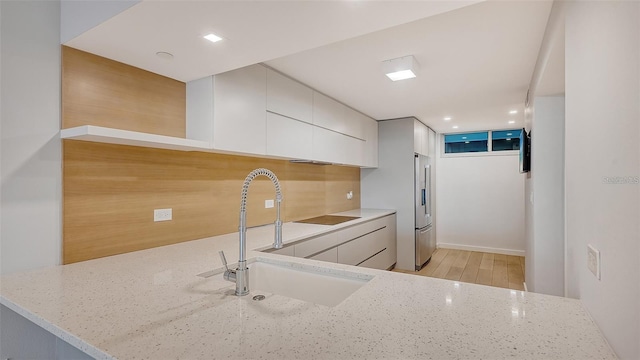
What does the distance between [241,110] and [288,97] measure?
2.03 feet

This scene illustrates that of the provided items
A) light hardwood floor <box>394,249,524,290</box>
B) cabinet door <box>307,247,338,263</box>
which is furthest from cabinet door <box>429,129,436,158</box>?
cabinet door <box>307,247,338,263</box>

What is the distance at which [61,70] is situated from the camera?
1.60 m

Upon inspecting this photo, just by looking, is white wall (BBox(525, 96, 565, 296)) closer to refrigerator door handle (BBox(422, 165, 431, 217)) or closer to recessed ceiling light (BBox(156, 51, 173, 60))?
refrigerator door handle (BBox(422, 165, 431, 217))

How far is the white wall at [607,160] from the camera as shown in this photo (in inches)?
25.2

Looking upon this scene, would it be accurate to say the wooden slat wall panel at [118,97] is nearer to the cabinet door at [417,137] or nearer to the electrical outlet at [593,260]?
the electrical outlet at [593,260]

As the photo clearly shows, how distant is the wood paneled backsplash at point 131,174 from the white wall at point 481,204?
15.5ft

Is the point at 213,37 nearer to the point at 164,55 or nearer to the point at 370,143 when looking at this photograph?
the point at 164,55

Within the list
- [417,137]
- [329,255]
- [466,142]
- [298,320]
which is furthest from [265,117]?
[466,142]

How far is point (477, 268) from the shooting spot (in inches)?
183

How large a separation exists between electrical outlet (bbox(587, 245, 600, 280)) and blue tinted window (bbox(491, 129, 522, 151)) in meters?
5.37

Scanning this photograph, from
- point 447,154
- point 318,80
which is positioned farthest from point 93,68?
point 447,154

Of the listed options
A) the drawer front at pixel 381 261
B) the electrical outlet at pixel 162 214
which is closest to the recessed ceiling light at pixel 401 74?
the electrical outlet at pixel 162 214

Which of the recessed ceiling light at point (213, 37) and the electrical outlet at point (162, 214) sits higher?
the recessed ceiling light at point (213, 37)

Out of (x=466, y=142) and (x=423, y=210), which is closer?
(x=423, y=210)
